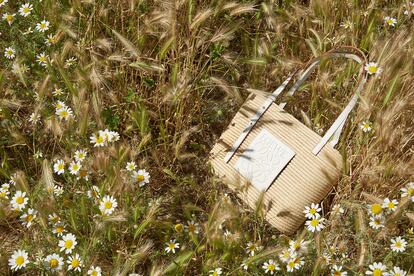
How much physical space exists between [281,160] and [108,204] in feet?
2.28

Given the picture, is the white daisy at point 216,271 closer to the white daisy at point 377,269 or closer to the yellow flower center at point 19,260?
the white daisy at point 377,269

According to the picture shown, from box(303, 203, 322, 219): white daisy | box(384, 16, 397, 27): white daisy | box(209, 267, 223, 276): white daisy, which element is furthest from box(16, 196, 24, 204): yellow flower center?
box(384, 16, 397, 27): white daisy

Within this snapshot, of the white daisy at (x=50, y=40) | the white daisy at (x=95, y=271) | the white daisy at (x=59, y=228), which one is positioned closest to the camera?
the white daisy at (x=95, y=271)

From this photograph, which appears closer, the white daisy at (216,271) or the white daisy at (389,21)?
the white daisy at (216,271)

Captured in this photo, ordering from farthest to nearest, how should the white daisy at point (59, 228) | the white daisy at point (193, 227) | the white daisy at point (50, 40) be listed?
the white daisy at point (50, 40)
the white daisy at point (193, 227)
the white daisy at point (59, 228)

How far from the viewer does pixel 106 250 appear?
6.11ft

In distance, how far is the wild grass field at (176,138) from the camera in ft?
5.91

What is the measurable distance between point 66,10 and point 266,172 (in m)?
1.24

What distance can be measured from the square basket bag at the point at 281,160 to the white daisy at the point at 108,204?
49 cm

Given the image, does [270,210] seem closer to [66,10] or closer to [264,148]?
[264,148]

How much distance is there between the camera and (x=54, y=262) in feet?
5.68

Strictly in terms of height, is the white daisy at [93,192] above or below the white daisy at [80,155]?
below

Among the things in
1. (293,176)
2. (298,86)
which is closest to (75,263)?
(293,176)

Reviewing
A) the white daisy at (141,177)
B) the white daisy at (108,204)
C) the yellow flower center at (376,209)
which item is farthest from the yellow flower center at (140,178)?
the yellow flower center at (376,209)
